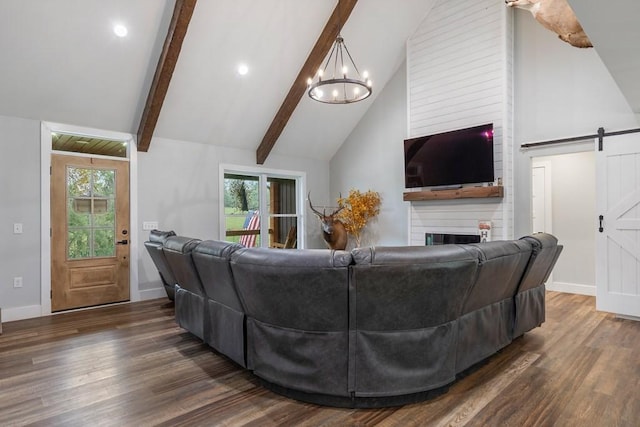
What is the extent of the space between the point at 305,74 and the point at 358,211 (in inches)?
105

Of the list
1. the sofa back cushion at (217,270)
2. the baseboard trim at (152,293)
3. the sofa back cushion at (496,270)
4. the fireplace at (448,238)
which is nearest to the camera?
the sofa back cushion at (496,270)

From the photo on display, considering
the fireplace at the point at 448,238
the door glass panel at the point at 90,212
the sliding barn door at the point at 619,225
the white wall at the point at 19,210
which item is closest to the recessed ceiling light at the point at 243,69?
the door glass panel at the point at 90,212

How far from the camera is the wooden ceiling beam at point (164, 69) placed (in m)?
4.04

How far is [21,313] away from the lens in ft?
14.1

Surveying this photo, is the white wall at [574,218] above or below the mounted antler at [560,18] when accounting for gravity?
below

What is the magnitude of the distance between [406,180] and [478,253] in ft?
12.6

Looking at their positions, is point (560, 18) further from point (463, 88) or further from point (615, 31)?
point (463, 88)

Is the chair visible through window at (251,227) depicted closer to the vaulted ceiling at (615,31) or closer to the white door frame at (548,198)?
the white door frame at (548,198)

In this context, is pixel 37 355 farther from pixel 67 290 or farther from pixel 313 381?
→ pixel 313 381

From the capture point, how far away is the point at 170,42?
4.21 metres

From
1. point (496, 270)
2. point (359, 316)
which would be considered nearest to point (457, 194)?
point (496, 270)

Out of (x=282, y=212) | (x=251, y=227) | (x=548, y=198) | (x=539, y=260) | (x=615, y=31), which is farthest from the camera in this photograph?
(x=282, y=212)

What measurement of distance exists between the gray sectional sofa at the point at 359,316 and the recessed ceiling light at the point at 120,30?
3.28 metres

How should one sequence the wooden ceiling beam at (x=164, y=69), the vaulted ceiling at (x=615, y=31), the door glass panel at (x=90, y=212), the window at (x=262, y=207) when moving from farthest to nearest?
the window at (x=262, y=207)
the door glass panel at (x=90, y=212)
the wooden ceiling beam at (x=164, y=69)
the vaulted ceiling at (x=615, y=31)
